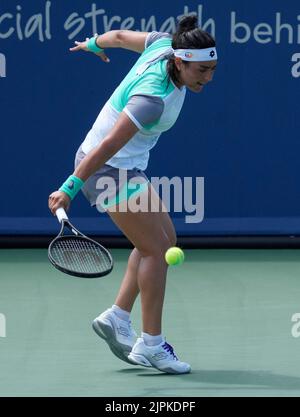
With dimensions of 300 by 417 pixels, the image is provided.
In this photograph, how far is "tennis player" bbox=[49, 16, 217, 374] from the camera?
5.61 metres

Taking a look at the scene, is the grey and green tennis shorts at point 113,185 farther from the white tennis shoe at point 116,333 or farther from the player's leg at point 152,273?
the white tennis shoe at point 116,333

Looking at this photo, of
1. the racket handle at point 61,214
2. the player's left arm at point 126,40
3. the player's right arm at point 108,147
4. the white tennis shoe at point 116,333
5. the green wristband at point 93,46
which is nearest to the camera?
the racket handle at point 61,214

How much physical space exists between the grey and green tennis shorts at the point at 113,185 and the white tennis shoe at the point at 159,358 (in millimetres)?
637

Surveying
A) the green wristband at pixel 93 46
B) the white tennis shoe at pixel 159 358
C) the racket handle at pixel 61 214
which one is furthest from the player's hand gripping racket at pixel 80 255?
the green wristband at pixel 93 46

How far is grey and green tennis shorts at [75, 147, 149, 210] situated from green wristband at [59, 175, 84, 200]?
14.9 inches

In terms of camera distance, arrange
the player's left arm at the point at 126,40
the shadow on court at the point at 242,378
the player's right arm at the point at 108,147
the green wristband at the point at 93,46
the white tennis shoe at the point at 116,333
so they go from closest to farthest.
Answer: the player's right arm at the point at 108,147 < the shadow on court at the point at 242,378 < the white tennis shoe at the point at 116,333 < the player's left arm at the point at 126,40 < the green wristband at the point at 93,46

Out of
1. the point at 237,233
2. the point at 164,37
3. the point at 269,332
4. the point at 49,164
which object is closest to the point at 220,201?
the point at 237,233

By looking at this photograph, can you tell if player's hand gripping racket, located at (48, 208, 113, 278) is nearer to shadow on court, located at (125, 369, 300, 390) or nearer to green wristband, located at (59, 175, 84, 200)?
green wristband, located at (59, 175, 84, 200)

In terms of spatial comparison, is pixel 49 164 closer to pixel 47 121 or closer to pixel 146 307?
pixel 47 121

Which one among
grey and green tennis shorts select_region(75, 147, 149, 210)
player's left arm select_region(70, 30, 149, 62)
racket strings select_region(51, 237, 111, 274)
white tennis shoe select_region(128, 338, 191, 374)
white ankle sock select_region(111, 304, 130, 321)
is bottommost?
white tennis shoe select_region(128, 338, 191, 374)

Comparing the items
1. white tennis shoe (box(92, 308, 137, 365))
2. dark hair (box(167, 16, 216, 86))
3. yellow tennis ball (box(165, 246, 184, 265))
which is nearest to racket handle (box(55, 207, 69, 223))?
yellow tennis ball (box(165, 246, 184, 265))

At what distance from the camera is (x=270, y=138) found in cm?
914

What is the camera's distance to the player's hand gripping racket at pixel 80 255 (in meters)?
5.39
